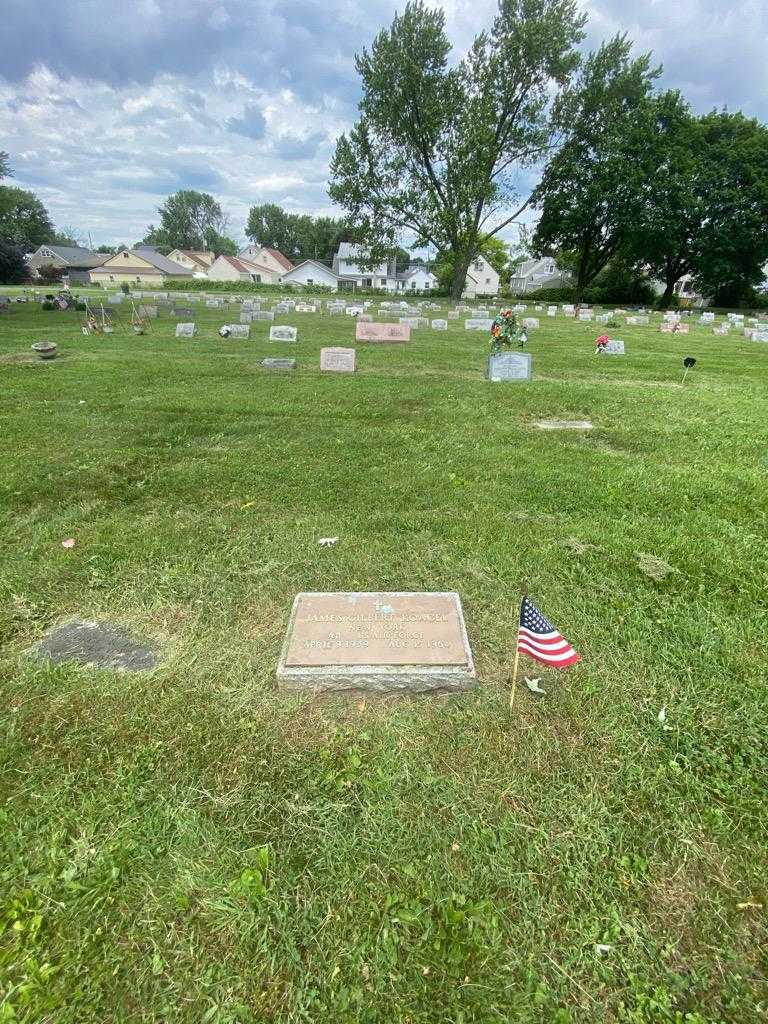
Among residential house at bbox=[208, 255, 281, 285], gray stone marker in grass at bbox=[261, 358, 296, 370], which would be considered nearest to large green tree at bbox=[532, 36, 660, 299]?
gray stone marker in grass at bbox=[261, 358, 296, 370]

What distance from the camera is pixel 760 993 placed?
1.70 meters

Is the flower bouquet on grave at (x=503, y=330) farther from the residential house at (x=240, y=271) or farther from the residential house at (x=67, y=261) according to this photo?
the residential house at (x=67, y=261)

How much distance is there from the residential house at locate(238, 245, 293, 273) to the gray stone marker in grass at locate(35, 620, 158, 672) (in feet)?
279

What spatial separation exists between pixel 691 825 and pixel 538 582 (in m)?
1.82

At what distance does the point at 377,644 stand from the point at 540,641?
0.96 meters

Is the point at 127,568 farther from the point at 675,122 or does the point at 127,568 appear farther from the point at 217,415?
the point at 675,122

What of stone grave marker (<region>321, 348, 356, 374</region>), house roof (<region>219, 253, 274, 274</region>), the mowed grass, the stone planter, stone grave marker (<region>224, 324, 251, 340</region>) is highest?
house roof (<region>219, 253, 274, 274</region>)

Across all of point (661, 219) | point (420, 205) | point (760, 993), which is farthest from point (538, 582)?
point (661, 219)

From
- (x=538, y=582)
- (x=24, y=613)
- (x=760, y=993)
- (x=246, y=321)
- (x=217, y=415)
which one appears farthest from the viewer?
(x=246, y=321)

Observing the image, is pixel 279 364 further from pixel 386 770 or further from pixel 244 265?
pixel 244 265

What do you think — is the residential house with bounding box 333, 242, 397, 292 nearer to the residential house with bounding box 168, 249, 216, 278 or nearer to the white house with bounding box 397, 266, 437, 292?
the white house with bounding box 397, 266, 437, 292

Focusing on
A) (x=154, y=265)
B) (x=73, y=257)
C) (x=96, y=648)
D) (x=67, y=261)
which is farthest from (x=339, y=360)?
(x=73, y=257)

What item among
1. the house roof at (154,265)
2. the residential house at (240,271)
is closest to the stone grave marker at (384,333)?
the residential house at (240,271)

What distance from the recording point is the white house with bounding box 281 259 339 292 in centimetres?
6862
